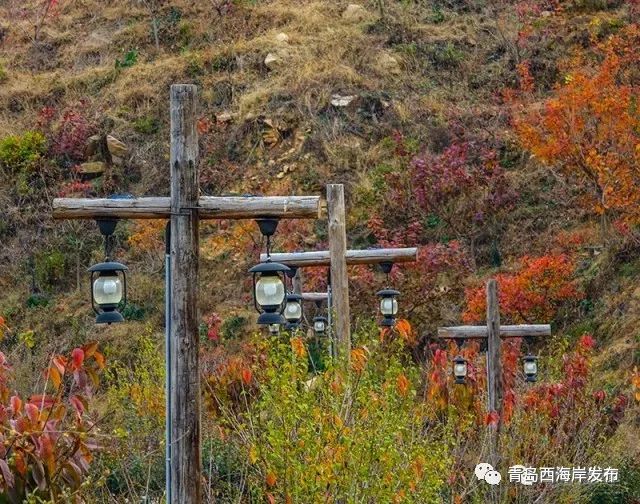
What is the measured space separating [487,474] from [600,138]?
9.58 meters

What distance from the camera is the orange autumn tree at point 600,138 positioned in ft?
60.5

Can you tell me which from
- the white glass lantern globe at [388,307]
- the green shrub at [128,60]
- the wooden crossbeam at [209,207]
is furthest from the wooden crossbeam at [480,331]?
the green shrub at [128,60]

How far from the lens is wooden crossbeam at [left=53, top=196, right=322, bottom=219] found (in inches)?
274

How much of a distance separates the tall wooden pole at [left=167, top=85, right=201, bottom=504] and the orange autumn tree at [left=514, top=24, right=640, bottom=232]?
11924 millimetres

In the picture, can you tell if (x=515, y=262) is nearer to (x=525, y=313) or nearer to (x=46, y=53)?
(x=525, y=313)

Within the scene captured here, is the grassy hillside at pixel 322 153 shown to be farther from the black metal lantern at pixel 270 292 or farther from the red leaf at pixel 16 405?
the red leaf at pixel 16 405

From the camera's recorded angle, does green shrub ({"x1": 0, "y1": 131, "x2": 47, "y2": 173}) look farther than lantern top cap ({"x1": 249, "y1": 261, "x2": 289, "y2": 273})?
Yes

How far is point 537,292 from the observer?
1841cm

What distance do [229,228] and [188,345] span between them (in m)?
15.9

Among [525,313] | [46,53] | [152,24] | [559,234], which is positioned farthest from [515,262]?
[46,53]

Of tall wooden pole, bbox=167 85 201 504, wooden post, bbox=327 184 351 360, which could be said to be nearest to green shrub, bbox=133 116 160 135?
wooden post, bbox=327 184 351 360

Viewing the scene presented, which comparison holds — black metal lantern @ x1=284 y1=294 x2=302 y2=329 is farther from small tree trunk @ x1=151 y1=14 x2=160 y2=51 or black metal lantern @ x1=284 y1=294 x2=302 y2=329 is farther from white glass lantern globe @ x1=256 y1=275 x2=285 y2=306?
small tree trunk @ x1=151 y1=14 x2=160 y2=51

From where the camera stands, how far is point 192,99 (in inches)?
283

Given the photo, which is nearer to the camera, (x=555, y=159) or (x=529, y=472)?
(x=529, y=472)
